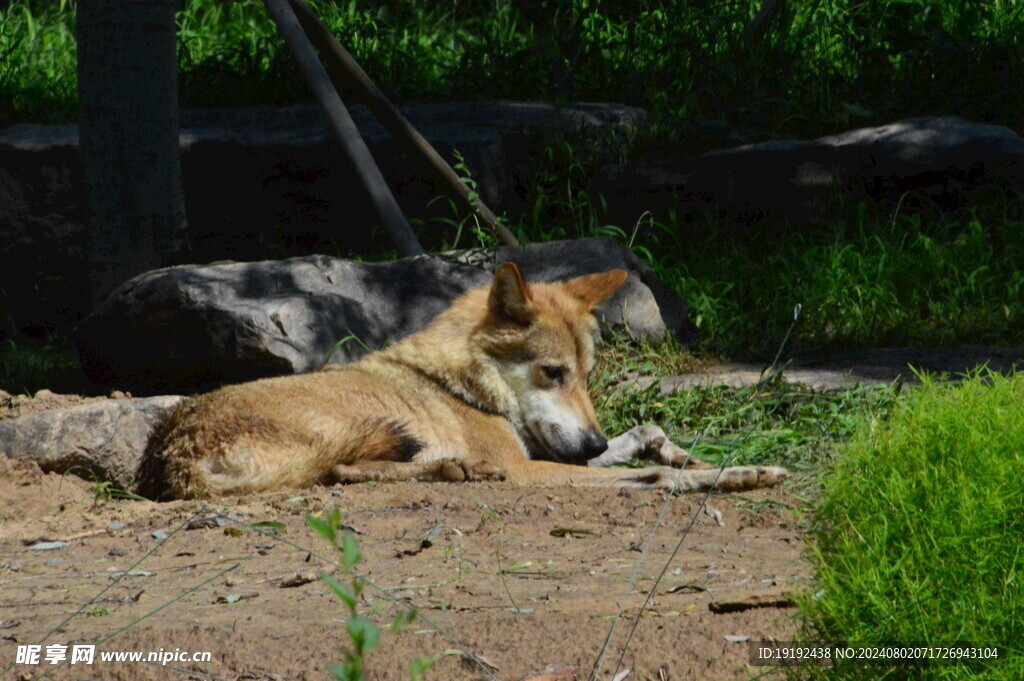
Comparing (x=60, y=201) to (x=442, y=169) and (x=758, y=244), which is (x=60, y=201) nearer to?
(x=442, y=169)

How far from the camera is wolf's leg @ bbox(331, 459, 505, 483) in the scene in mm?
4277

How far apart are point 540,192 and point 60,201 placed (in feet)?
11.5

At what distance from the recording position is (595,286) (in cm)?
522

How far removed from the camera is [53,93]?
852 cm

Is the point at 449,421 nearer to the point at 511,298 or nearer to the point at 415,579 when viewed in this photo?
the point at 511,298

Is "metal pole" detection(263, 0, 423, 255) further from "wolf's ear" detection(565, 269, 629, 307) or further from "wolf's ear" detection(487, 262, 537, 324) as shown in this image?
"wolf's ear" detection(487, 262, 537, 324)

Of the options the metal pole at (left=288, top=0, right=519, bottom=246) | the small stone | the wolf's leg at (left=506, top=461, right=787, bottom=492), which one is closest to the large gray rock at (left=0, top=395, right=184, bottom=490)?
the wolf's leg at (left=506, top=461, right=787, bottom=492)

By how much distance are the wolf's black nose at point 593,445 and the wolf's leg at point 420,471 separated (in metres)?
0.47

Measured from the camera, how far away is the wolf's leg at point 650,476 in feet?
13.9

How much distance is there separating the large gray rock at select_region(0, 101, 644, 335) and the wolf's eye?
2.92m

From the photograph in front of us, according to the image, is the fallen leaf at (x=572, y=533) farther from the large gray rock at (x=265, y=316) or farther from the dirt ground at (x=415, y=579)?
the large gray rock at (x=265, y=316)

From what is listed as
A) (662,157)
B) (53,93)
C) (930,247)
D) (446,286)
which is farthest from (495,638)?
(53,93)

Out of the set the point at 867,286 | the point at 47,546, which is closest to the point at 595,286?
the point at 867,286

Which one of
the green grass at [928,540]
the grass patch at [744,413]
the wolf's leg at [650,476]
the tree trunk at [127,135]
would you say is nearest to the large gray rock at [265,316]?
the grass patch at [744,413]
